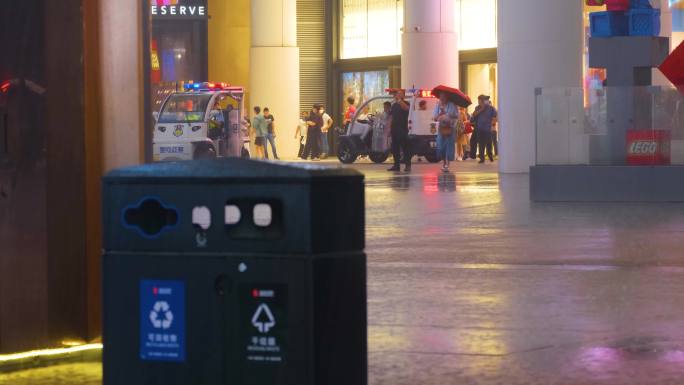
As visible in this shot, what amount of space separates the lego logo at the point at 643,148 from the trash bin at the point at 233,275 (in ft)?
52.4

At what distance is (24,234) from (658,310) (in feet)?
13.4

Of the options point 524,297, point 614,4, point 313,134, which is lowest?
point 524,297

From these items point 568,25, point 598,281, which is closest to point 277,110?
point 568,25

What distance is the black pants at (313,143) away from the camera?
45312 millimetres

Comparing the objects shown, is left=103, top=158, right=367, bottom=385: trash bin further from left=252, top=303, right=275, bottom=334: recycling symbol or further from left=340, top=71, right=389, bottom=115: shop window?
left=340, top=71, right=389, bottom=115: shop window

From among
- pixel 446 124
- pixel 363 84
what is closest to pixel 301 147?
pixel 363 84

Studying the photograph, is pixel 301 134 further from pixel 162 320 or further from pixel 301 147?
pixel 162 320

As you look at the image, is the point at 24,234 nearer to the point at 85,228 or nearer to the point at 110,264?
the point at 85,228

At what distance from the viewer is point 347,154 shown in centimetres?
3788

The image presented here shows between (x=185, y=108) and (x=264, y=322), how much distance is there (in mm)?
28940

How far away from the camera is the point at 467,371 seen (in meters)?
6.88

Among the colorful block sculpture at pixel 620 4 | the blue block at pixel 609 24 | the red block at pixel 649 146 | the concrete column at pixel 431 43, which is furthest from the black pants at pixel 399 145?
the red block at pixel 649 146

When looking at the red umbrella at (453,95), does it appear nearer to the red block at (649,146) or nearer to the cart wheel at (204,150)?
the cart wheel at (204,150)

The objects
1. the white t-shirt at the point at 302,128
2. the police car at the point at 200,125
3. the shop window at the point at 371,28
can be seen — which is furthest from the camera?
Result: the shop window at the point at 371,28
